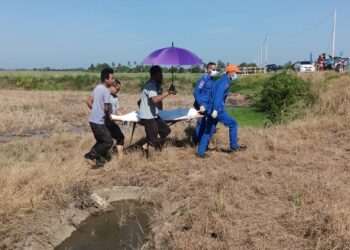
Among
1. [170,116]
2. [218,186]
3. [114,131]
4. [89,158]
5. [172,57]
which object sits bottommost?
[218,186]

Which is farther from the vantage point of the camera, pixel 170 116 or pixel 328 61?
pixel 328 61

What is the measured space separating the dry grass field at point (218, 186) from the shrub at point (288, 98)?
2.26 meters

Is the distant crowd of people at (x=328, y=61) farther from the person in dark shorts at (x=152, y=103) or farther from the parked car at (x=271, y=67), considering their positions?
the person in dark shorts at (x=152, y=103)

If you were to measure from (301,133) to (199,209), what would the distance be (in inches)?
215

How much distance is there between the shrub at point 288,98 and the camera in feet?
42.0

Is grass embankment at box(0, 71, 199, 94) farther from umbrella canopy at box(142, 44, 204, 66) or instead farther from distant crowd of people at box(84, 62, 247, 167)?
umbrella canopy at box(142, 44, 204, 66)

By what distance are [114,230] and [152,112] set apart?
2712mm

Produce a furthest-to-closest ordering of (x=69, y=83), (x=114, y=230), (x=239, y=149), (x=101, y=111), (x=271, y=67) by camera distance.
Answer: (x=271, y=67) < (x=69, y=83) < (x=239, y=149) < (x=101, y=111) < (x=114, y=230)

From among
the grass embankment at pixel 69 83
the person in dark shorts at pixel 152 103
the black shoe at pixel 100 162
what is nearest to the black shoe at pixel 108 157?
the black shoe at pixel 100 162

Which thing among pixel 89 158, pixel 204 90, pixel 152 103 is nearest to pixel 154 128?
pixel 152 103

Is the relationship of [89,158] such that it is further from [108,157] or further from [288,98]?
[288,98]

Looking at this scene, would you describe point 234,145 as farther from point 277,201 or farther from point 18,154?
point 18,154

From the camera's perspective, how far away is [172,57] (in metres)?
7.79

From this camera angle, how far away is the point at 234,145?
27.3ft
